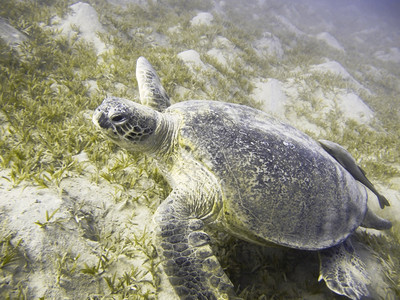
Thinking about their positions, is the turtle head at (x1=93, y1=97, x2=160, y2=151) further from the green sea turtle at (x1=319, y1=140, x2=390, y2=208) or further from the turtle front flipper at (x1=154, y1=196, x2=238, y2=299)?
the green sea turtle at (x1=319, y1=140, x2=390, y2=208)

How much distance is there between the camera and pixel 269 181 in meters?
1.86

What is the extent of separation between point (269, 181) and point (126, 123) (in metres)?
1.62

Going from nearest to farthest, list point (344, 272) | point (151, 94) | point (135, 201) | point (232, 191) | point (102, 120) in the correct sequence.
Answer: point (232, 191), point (102, 120), point (344, 272), point (135, 201), point (151, 94)

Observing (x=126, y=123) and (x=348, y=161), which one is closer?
(x=126, y=123)

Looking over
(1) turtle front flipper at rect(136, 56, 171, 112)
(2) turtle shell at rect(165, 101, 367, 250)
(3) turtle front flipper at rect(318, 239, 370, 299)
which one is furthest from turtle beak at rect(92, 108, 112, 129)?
(3) turtle front flipper at rect(318, 239, 370, 299)

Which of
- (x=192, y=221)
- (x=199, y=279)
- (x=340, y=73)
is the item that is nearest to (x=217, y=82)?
(x=192, y=221)

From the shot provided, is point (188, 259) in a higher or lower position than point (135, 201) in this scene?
higher

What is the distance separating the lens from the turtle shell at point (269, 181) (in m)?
1.83

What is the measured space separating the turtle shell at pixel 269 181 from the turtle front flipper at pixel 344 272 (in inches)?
11.9

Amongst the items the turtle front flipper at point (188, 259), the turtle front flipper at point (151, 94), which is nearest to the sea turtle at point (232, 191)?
the turtle front flipper at point (188, 259)

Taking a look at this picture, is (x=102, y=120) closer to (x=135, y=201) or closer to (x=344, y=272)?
(x=135, y=201)

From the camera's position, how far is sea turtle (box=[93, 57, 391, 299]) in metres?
1.67

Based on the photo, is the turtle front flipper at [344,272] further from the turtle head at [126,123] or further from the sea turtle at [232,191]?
the turtle head at [126,123]

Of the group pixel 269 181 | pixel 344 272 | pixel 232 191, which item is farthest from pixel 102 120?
pixel 344 272
